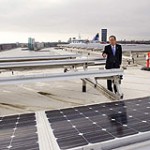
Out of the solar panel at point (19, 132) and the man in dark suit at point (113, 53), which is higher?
the man in dark suit at point (113, 53)

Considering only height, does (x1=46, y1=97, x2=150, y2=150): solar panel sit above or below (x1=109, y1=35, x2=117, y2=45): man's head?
below

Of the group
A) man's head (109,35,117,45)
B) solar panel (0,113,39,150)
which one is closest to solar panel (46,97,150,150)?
solar panel (0,113,39,150)

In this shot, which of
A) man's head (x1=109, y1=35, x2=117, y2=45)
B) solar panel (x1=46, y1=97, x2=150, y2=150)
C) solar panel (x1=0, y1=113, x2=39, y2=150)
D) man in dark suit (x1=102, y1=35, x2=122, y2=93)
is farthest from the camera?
man in dark suit (x1=102, y1=35, x2=122, y2=93)

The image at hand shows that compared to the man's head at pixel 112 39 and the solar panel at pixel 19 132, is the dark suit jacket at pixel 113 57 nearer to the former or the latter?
the man's head at pixel 112 39

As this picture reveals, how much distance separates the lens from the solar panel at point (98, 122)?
10.1 feet

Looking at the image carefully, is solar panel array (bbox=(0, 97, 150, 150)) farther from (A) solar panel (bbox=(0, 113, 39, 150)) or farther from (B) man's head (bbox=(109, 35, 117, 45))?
(B) man's head (bbox=(109, 35, 117, 45))

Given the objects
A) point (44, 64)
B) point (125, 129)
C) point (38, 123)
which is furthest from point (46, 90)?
point (125, 129)

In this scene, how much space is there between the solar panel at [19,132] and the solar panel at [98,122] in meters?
0.29

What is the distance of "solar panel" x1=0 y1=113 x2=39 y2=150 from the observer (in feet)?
9.54

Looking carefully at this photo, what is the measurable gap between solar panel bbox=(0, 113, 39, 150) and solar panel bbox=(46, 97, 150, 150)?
0.94 ft

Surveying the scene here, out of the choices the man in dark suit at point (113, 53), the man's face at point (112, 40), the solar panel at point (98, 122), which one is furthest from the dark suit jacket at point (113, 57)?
the solar panel at point (98, 122)

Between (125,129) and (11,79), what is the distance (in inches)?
134

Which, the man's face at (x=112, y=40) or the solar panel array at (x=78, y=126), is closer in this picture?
the solar panel array at (x=78, y=126)

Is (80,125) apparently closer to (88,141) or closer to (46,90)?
(88,141)
